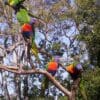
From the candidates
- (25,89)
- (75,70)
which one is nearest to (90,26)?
(25,89)

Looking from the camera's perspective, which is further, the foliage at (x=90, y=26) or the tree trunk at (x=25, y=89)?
the tree trunk at (x=25, y=89)

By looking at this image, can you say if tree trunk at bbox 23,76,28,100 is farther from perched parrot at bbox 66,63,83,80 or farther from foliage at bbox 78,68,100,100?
perched parrot at bbox 66,63,83,80

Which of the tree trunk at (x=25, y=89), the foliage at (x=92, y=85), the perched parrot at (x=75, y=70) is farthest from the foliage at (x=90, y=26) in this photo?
the perched parrot at (x=75, y=70)

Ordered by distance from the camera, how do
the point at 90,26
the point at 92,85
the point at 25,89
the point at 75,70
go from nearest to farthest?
the point at 75,70 → the point at 92,85 → the point at 90,26 → the point at 25,89

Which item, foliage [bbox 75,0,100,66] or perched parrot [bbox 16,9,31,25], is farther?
foliage [bbox 75,0,100,66]

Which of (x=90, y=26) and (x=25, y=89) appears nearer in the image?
(x=90, y=26)

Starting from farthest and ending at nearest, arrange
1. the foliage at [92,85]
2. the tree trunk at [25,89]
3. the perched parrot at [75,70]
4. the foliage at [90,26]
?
the tree trunk at [25,89] < the foliage at [90,26] < the foliage at [92,85] < the perched parrot at [75,70]

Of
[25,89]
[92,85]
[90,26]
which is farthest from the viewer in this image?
[25,89]

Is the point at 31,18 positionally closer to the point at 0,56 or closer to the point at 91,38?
the point at 0,56

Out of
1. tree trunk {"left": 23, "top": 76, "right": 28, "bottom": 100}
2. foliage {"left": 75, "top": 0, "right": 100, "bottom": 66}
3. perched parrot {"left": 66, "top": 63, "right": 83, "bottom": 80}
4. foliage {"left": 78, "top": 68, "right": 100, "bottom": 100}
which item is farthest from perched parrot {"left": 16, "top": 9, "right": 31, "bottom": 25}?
tree trunk {"left": 23, "top": 76, "right": 28, "bottom": 100}

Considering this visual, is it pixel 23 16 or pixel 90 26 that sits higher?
pixel 23 16

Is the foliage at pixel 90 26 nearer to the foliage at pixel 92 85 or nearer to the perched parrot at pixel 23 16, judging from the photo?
the foliage at pixel 92 85

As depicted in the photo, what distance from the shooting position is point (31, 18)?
3043 mm

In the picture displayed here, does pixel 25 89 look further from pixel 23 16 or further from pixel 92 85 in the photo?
pixel 23 16
